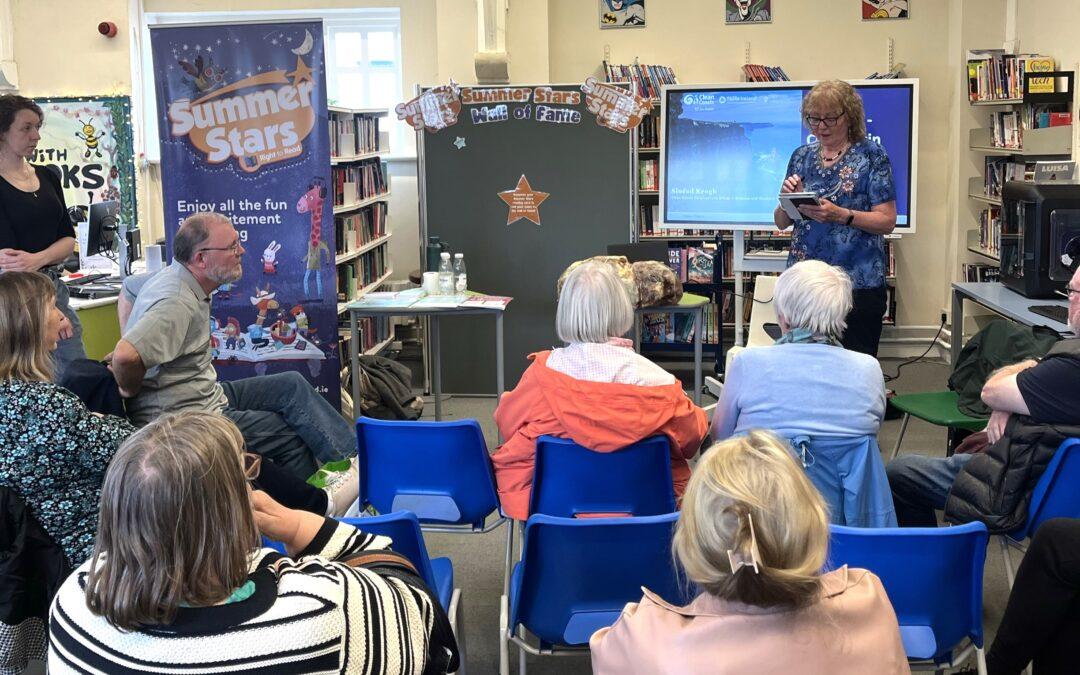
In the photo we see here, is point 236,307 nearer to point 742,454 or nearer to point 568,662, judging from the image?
point 568,662

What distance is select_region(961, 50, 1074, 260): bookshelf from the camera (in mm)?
6051

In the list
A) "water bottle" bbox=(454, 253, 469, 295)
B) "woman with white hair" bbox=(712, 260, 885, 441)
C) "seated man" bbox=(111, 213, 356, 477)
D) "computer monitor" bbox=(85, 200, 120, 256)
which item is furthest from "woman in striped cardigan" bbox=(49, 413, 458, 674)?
"computer monitor" bbox=(85, 200, 120, 256)

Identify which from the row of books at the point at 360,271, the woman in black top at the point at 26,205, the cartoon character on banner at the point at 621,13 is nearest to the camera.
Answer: the woman in black top at the point at 26,205

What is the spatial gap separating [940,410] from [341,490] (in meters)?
2.17

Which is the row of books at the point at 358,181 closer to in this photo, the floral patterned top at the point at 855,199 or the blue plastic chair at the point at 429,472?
the floral patterned top at the point at 855,199

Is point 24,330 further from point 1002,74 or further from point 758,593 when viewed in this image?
point 1002,74

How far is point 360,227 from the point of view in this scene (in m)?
7.41

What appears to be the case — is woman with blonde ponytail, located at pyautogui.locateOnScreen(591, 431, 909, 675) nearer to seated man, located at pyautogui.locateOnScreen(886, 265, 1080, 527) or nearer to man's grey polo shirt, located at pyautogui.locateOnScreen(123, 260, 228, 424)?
seated man, located at pyautogui.locateOnScreen(886, 265, 1080, 527)

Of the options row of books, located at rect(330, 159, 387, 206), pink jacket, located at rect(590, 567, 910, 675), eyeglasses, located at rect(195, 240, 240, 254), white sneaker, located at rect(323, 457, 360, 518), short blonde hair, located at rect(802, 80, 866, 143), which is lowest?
white sneaker, located at rect(323, 457, 360, 518)

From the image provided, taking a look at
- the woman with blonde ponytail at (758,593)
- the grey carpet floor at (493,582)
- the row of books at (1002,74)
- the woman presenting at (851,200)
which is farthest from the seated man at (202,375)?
the row of books at (1002,74)

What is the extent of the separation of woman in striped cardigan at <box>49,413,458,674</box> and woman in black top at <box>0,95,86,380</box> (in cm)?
303

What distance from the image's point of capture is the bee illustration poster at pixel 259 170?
510cm

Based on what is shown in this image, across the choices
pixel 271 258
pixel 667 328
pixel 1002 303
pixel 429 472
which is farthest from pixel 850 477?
pixel 667 328

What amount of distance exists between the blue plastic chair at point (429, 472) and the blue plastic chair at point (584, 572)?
67 centimetres
